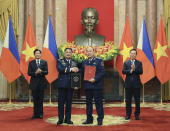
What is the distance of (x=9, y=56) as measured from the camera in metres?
9.74

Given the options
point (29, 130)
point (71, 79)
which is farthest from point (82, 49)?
point (29, 130)

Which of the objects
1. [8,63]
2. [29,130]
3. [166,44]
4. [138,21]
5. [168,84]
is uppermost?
[138,21]

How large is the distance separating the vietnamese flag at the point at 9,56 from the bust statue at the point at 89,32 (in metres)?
2.10

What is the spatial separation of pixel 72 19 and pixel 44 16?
1.07 metres

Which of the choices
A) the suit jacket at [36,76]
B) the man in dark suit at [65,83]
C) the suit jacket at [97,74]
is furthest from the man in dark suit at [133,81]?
the suit jacket at [36,76]

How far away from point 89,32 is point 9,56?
9.22ft

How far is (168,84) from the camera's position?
10.7 m

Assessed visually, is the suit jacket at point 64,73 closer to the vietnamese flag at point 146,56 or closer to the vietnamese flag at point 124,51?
the vietnamese flag at point 124,51

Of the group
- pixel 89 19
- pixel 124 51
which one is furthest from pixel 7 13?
pixel 124 51

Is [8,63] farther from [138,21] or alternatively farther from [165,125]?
[165,125]

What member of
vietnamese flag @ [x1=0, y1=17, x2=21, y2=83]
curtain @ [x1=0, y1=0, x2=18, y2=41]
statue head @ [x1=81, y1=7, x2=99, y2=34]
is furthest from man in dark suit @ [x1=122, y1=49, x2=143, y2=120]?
curtain @ [x1=0, y1=0, x2=18, y2=41]

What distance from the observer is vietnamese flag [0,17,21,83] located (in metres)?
9.73

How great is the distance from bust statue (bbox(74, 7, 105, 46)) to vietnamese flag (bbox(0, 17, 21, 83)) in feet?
6.90

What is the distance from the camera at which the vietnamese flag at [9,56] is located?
973 centimetres
